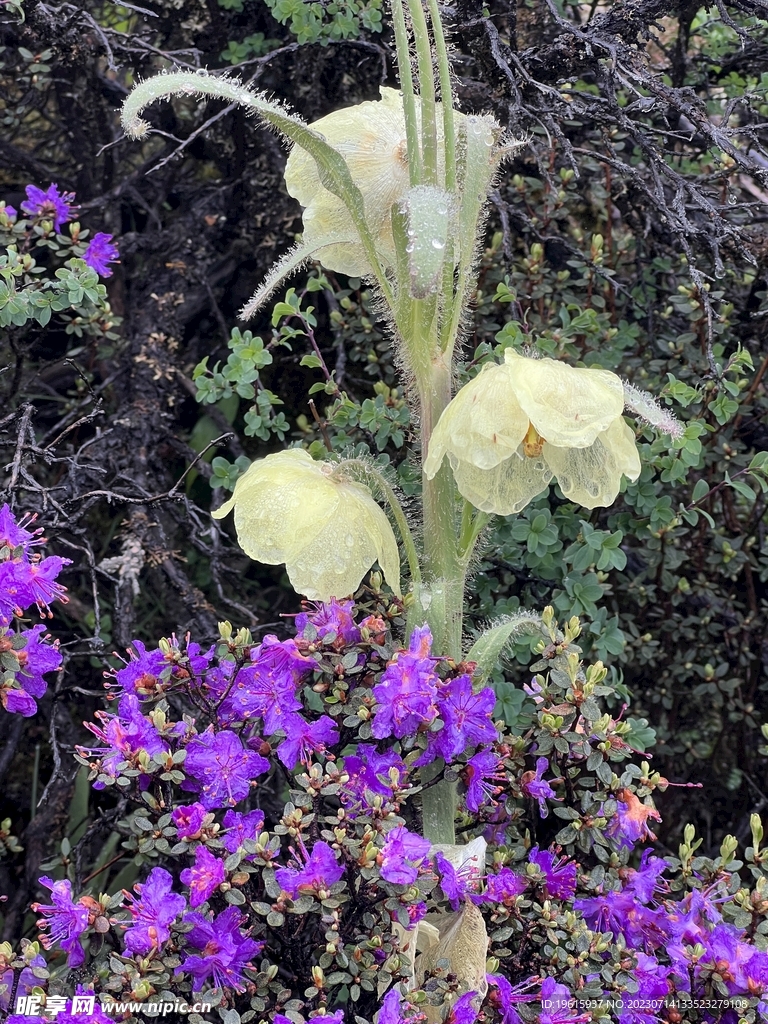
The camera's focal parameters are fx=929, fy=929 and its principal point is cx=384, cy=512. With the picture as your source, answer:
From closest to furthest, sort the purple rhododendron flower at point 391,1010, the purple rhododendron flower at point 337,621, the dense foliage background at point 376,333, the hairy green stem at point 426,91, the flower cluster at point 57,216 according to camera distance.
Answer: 1. the purple rhododendron flower at point 391,1010
2. the hairy green stem at point 426,91
3. the purple rhododendron flower at point 337,621
4. the dense foliage background at point 376,333
5. the flower cluster at point 57,216

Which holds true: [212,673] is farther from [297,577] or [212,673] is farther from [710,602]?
[710,602]

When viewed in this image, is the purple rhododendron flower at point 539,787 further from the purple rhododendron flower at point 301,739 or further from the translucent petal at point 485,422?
the translucent petal at point 485,422

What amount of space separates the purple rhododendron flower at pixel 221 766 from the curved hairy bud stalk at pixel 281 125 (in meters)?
0.53

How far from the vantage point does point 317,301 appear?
179 centimetres

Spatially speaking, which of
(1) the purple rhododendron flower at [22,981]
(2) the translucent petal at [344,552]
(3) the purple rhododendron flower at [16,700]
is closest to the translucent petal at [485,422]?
(2) the translucent petal at [344,552]

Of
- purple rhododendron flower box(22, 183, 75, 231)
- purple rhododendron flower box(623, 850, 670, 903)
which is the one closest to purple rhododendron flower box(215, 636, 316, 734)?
purple rhododendron flower box(623, 850, 670, 903)

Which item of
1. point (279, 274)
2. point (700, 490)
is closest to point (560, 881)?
point (700, 490)

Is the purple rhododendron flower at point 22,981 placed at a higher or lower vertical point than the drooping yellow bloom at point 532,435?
lower

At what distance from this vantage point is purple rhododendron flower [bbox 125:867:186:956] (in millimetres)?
897

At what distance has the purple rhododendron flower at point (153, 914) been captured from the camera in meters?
0.90

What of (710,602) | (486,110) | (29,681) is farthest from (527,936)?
(486,110)

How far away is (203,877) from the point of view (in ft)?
2.99

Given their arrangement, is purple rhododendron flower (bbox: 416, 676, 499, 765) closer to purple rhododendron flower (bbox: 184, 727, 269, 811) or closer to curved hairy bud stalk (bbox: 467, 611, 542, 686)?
curved hairy bud stalk (bbox: 467, 611, 542, 686)

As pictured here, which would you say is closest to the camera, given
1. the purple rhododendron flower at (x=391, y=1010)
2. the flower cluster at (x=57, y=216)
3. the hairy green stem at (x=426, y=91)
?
the purple rhododendron flower at (x=391, y=1010)
